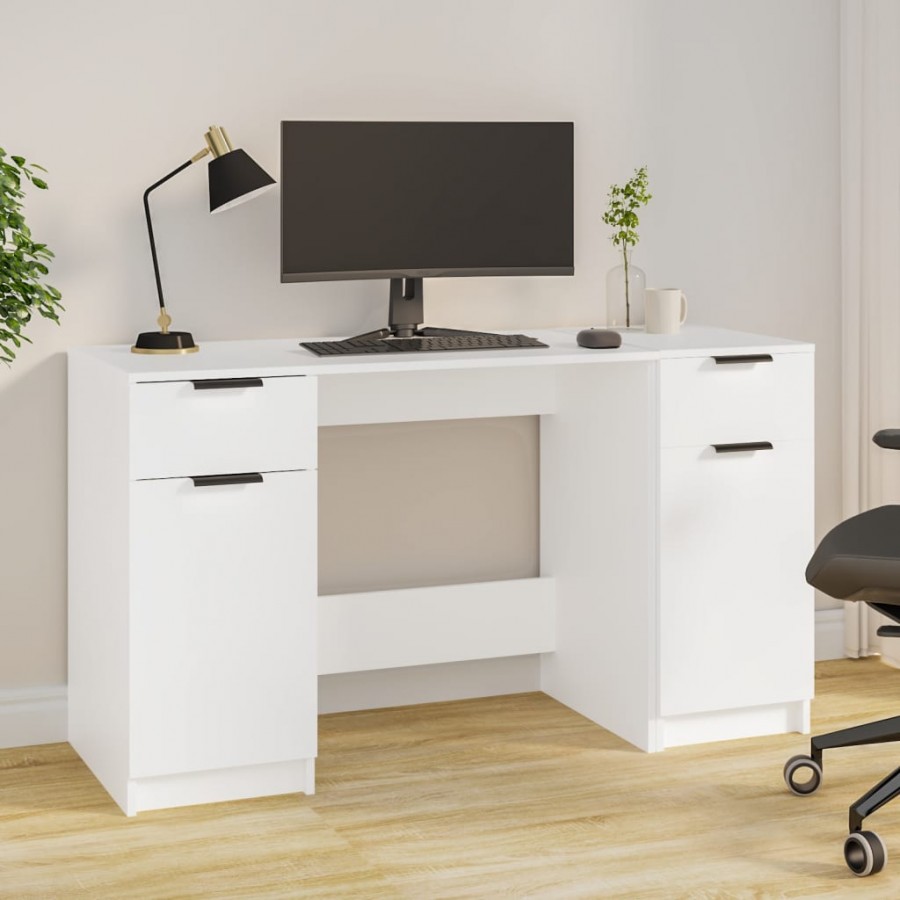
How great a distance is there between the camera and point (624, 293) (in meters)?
3.72

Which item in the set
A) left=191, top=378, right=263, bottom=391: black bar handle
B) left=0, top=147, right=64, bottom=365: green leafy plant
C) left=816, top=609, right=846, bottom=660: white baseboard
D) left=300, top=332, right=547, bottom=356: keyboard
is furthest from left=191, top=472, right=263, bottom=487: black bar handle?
left=816, top=609, right=846, bottom=660: white baseboard

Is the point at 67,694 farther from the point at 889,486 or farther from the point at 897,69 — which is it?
the point at 897,69

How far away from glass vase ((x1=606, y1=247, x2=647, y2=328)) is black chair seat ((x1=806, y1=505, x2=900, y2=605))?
1.02 metres

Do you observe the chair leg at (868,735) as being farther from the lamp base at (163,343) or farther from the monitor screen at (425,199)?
the lamp base at (163,343)

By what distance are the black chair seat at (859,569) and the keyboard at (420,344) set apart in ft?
2.73

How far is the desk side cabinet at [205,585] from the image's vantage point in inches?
116

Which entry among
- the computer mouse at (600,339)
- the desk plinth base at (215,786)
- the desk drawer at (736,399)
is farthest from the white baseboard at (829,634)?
the desk plinth base at (215,786)

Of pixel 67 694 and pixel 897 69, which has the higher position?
pixel 897 69

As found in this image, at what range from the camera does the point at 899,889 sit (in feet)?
8.71

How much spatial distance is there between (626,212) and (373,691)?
130 centimetres

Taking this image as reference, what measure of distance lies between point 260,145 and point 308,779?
1.41m

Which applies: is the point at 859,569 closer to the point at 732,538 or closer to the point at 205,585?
the point at 732,538

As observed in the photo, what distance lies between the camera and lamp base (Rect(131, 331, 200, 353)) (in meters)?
3.19

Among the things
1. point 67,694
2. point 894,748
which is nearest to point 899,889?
point 894,748
